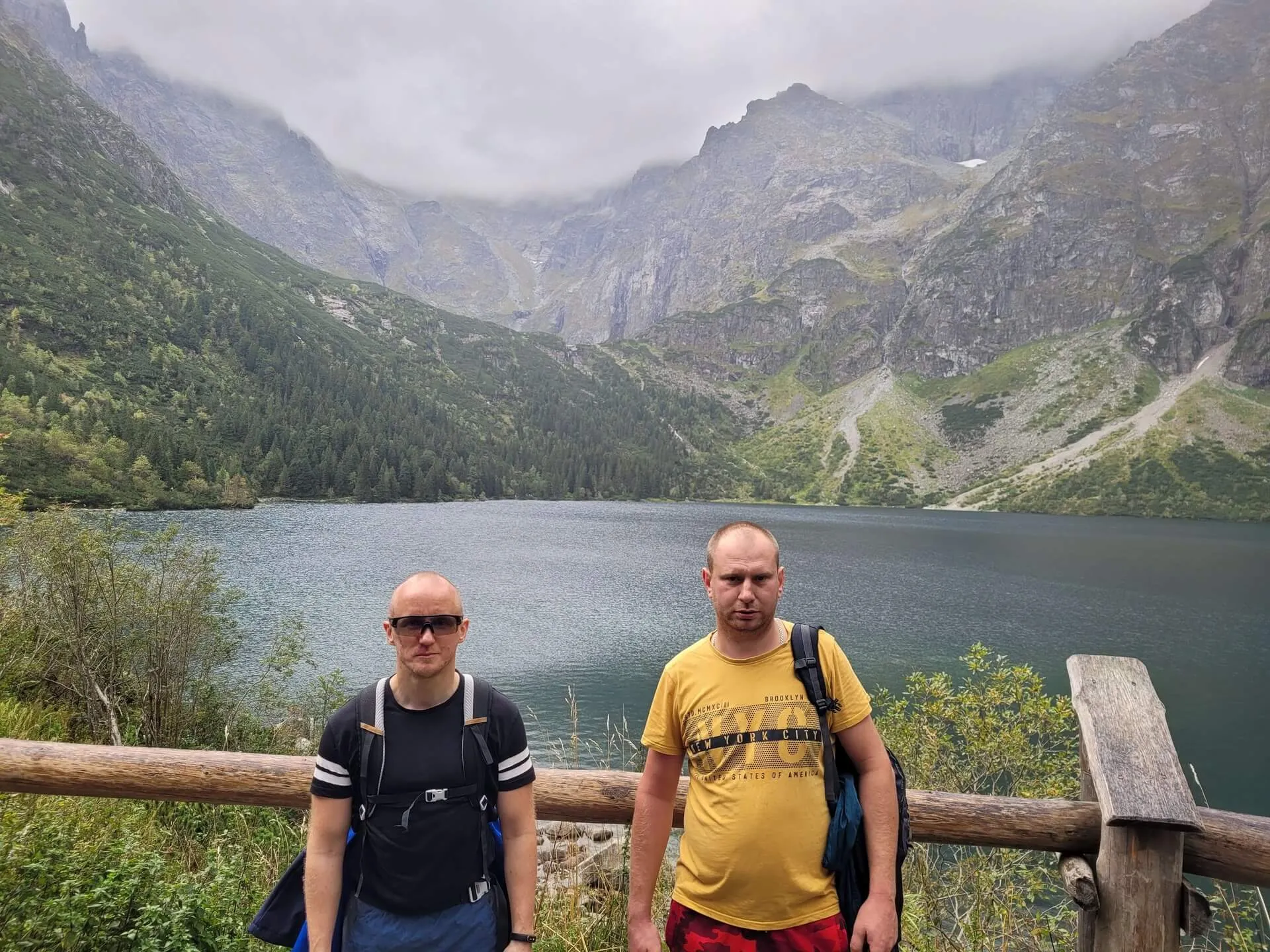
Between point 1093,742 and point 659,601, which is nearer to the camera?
point 1093,742

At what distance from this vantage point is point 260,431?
426 ft

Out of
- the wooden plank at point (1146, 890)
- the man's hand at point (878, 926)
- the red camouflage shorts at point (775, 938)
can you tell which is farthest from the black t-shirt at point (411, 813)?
the wooden plank at point (1146, 890)

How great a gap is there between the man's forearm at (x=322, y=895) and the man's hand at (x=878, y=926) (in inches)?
80.2

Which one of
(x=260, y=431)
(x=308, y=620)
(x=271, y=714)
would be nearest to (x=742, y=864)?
(x=271, y=714)

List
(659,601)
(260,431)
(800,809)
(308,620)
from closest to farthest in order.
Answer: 1. (800,809)
2. (308,620)
3. (659,601)
4. (260,431)

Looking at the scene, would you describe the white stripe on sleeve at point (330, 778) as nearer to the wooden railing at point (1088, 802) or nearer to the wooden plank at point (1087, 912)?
the wooden railing at point (1088, 802)

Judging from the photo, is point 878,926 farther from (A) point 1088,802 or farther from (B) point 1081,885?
(A) point 1088,802

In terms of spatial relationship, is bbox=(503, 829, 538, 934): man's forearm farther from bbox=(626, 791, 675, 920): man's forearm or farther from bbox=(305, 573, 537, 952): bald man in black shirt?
bbox=(626, 791, 675, 920): man's forearm

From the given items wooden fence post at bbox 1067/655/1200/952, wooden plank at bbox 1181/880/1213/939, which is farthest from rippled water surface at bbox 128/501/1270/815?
wooden plank at bbox 1181/880/1213/939

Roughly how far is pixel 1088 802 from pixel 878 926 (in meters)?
1.47

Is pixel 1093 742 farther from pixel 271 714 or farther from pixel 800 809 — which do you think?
pixel 271 714

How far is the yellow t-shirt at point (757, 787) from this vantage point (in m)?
2.64

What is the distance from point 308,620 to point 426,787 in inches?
1272

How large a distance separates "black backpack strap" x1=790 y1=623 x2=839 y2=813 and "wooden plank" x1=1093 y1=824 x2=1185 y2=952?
1.40m
